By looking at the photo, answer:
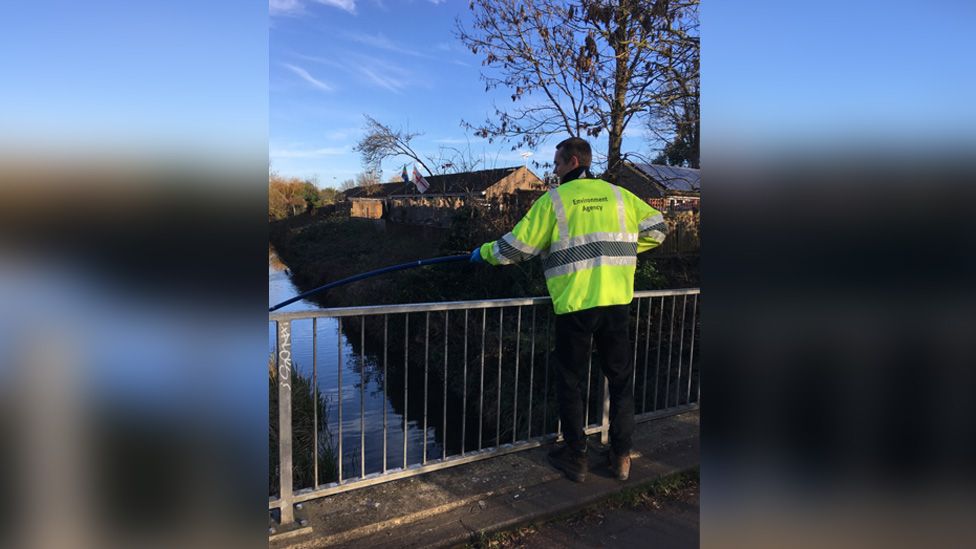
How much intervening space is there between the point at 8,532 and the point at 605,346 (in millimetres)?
2872

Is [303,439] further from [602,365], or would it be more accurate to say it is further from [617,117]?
[617,117]

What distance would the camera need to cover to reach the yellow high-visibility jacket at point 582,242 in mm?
2982

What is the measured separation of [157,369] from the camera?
746mm

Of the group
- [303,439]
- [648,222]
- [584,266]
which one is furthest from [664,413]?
[303,439]

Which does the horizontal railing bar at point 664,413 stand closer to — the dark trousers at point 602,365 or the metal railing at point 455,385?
the metal railing at point 455,385

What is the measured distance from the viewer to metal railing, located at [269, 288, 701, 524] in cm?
295

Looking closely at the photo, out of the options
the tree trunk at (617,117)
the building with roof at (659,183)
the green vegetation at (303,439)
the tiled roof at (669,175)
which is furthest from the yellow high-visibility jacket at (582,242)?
the tiled roof at (669,175)

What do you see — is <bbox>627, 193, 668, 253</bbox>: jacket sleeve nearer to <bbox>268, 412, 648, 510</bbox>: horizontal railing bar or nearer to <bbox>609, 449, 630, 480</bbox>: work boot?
<bbox>609, 449, 630, 480</bbox>: work boot

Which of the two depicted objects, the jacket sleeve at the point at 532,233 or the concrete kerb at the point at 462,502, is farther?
the jacket sleeve at the point at 532,233

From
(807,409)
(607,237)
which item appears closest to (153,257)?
(807,409)

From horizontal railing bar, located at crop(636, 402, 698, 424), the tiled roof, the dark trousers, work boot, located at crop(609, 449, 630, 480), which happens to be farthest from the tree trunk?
work boot, located at crop(609, 449, 630, 480)

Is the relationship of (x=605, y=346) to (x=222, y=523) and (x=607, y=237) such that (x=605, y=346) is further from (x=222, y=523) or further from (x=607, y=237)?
(x=222, y=523)

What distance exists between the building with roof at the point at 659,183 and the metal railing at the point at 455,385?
4.91 feet

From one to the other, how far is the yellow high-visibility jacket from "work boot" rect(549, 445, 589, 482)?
2.96 ft
